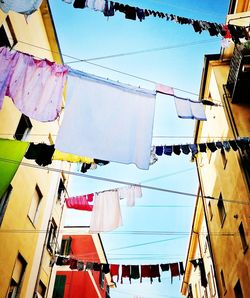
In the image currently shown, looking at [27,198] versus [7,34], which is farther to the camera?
[27,198]

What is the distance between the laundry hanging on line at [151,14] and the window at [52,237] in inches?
430

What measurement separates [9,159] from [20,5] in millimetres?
3479

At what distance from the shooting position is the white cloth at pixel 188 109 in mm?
8770

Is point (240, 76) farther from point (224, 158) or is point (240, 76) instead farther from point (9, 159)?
point (9, 159)

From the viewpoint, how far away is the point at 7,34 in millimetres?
9320

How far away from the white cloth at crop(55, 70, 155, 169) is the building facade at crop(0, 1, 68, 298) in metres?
2.26

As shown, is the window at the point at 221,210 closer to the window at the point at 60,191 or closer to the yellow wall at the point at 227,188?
the yellow wall at the point at 227,188

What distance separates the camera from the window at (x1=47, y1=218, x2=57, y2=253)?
1440 centimetres

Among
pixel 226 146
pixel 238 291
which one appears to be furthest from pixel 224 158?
pixel 238 291

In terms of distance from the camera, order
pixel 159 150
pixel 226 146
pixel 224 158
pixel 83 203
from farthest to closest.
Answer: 1. pixel 224 158
2. pixel 83 203
3. pixel 226 146
4. pixel 159 150

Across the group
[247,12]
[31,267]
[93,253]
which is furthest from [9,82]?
[93,253]

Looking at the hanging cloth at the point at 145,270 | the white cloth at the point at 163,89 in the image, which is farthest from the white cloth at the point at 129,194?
the white cloth at the point at 163,89

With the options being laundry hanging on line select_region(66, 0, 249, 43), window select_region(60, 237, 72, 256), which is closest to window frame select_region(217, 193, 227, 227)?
laundry hanging on line select_region(66, 0, 249, 43)

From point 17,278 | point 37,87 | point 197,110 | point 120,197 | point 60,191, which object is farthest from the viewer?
point 60,191
